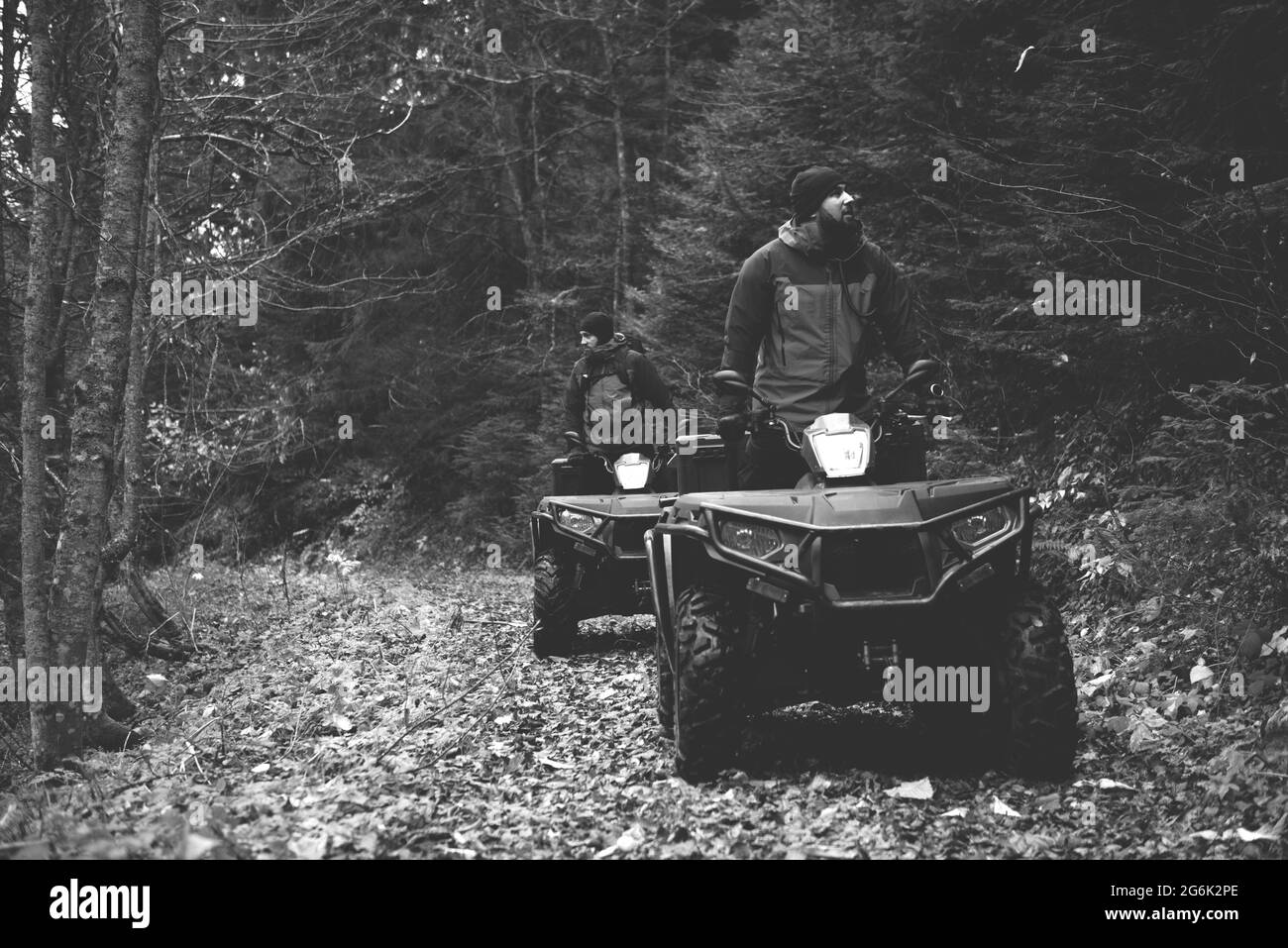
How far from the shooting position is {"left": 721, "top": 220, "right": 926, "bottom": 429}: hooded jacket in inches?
221

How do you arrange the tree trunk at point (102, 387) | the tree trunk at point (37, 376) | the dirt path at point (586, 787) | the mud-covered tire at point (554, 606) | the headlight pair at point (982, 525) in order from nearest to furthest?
the dirt path at point (586, 787) < the headlight pair at point (982, 525) < the tree trunk at point (102, 387) < the tree trunk at point (37, 376) < the mud-covered tire at point (554, 606)

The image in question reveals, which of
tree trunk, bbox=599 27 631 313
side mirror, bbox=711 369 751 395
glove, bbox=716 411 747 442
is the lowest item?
glove, bbox=716 411 747 442

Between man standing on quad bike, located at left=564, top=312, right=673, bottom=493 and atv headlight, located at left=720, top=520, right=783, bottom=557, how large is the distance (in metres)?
5.43

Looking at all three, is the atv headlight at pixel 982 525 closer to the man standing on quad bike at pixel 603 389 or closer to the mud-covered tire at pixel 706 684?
the mud-covered tire at pixel 706 684

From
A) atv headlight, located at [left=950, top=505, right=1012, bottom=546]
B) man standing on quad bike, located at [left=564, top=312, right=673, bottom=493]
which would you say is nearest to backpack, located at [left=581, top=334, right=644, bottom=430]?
man standing on quad bike, located at [left=564, top=312, right=673, bottom=493]

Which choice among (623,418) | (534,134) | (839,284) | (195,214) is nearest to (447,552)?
(534,134)

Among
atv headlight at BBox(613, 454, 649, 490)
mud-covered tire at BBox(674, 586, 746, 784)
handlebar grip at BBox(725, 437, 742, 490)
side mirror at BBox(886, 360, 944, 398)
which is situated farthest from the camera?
atv headlight at BBox(613, 454, 649, 490)

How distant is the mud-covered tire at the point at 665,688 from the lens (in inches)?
229

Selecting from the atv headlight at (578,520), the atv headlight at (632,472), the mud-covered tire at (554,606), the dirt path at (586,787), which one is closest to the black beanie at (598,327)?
the atv headlight at (632,472)

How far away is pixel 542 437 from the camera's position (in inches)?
796

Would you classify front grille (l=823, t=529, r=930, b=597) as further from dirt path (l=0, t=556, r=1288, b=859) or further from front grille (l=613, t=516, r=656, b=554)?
front grille (l=613, t=516, r=656, b=554)

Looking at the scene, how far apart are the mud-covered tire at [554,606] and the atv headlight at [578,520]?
0.38 m
